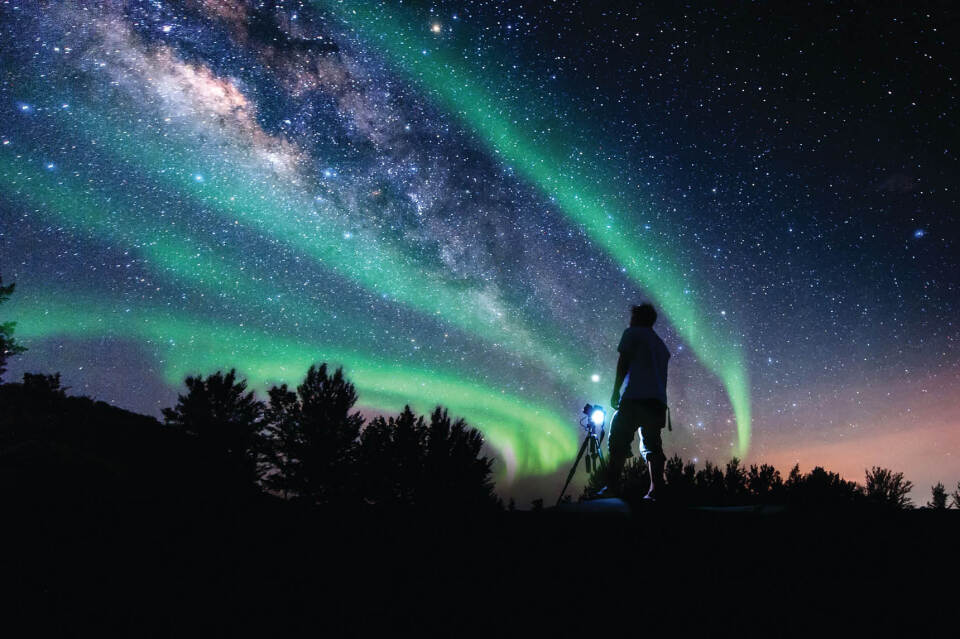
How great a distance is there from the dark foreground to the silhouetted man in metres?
1.68

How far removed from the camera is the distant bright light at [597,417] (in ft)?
20.4

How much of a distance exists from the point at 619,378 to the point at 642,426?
65 cm

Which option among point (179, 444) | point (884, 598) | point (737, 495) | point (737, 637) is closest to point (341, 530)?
point (737, 637)

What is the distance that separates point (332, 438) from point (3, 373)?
885 inches

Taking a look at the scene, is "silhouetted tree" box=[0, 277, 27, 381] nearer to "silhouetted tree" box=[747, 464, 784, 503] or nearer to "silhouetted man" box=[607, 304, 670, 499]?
"silhouetted man" box=[607, 304, 670, 499]

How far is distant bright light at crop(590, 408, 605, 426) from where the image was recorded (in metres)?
6.21

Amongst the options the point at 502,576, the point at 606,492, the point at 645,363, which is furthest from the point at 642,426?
the point at 502,576

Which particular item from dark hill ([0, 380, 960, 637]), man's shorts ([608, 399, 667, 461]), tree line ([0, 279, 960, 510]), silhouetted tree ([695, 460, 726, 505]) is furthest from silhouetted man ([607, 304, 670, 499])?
silhouetted tree ([695, 460, 726, 505])

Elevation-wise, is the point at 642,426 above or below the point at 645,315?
below

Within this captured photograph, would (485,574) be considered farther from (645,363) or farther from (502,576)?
(645,363)

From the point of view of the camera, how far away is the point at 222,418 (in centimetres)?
3609

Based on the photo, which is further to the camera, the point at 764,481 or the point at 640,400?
the point at 764,481

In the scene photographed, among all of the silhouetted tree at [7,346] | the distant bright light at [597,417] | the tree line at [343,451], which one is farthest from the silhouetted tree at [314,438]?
the distant bright light at [597,417]

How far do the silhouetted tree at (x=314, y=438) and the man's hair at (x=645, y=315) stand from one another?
105 ft
